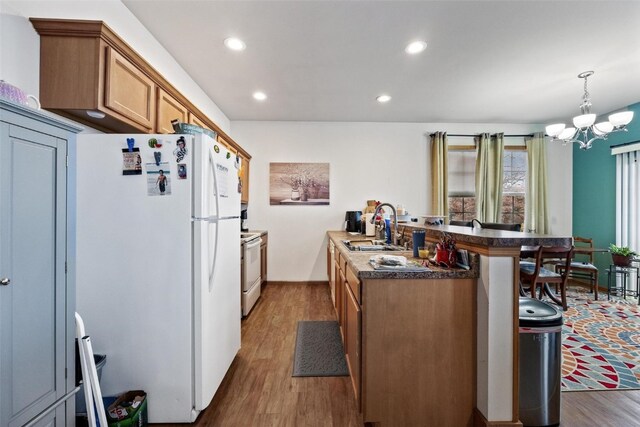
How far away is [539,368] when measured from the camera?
59.2 inches

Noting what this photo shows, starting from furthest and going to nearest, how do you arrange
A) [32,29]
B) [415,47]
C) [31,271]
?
[415,47] → [32,29] → [31,271]

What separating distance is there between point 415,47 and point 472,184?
10.2ft

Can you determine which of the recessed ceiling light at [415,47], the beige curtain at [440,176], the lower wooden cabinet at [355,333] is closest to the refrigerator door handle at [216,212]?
the lower wooden cabinet at [355,333]

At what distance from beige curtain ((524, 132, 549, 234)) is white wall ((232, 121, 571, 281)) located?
0.32 meters

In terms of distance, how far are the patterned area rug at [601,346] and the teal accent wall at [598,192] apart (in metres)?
1.12

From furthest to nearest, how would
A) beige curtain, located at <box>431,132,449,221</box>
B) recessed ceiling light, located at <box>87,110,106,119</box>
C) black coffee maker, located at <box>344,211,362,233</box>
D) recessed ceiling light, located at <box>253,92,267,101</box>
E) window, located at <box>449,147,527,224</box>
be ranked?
window, located at <box>449,147,527,224</box> < beige curtain, located at <box>431,132,449,221</box> < black coffee maker, located at <box>344,211,362,233</box> < recessed ceiling light, located at <box>253,92,267,101</box> < recessed ceiling light, located at <box>87,110,106,119</box>

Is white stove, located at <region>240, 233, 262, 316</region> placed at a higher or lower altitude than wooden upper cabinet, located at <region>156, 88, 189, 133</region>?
lower

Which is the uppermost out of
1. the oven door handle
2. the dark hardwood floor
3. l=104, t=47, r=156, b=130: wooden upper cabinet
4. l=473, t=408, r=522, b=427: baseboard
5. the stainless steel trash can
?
l=104, t=47, r=156, b=130: wooden upper cabinet

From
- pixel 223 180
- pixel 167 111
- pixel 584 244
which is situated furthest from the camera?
pixel 584 244

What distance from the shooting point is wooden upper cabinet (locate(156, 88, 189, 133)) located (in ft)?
7.26

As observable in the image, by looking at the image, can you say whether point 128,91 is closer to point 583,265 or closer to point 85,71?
point 85,71

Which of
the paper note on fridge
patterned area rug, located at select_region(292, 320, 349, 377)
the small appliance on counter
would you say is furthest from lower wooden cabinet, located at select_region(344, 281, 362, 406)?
the small appliance on counter

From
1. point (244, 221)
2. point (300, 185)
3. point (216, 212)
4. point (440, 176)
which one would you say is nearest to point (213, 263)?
point (216, 212)

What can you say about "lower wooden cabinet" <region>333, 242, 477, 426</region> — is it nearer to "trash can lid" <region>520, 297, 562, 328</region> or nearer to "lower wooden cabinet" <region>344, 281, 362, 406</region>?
"lower wooden cabinet" <region>344, 281, 362, 406</region>
